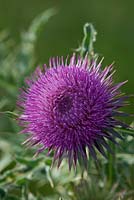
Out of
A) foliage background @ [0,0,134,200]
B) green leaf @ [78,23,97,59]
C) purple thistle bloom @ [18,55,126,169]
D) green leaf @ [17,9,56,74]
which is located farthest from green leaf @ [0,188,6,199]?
green leaf @ [17,9,56,74]

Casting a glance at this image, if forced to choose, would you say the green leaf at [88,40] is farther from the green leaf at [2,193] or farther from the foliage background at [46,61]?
the green leaf at [2,193]

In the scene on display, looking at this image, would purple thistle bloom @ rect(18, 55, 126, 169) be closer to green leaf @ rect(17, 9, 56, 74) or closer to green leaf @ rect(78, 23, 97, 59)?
green leaf @ rect(78, 23, 97, 59)

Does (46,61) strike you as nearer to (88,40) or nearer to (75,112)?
(88,40)

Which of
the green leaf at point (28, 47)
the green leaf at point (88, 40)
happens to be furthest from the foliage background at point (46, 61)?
the green leaf at point (88, 40)

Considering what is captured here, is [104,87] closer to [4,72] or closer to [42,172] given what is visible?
[42,172]

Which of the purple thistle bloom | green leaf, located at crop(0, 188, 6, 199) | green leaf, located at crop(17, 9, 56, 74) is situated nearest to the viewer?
the purple thistle bloom

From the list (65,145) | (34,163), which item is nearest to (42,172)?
(34,163)

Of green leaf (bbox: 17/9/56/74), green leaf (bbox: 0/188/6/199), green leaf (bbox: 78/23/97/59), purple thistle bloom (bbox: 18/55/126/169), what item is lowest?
green leaf (bbox: 0/188/6/199)

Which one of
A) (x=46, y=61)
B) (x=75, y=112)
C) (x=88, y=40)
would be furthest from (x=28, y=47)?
(x=75, y=112)
